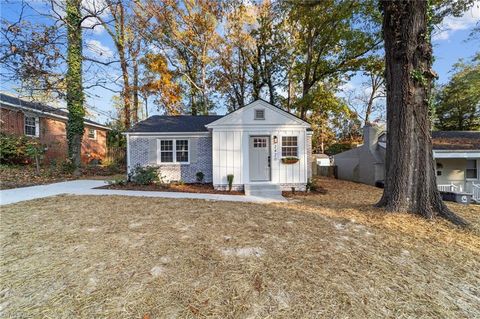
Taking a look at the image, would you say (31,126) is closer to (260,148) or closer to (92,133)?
(92,133)

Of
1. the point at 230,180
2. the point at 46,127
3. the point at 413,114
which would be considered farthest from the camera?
the point at 46,127

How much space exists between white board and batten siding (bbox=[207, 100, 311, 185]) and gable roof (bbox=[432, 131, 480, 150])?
7.43 metres

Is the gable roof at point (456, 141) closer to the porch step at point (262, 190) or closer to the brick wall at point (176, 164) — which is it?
the porch step at point (262, 190)

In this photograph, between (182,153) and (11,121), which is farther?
(11,121)

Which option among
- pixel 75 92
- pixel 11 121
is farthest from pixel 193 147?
pixel 11 121

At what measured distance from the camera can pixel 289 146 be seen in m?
10.5

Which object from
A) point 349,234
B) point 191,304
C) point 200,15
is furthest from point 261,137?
point 200,15

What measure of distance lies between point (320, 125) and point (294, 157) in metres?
20.8

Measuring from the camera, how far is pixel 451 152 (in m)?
11.7

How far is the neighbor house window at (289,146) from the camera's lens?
10477 millimetres

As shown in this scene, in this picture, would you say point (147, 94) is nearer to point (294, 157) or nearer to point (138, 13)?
point (138, 13)

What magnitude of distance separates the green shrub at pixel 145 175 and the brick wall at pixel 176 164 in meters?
0.50

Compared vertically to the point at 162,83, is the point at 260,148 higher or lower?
lower

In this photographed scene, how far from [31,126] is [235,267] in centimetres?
1890
